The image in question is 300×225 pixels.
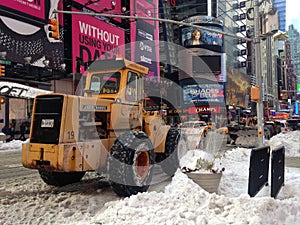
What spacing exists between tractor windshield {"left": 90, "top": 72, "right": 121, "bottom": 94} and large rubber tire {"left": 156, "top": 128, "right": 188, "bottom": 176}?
254 cm

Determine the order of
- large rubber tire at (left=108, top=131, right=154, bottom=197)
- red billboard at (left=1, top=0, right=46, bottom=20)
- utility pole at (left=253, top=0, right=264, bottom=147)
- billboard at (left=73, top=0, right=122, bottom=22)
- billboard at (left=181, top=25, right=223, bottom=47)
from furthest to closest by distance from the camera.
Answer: billboard at (left=181, top=25, right=223, bottom=47) < billboard at (left=73, top=0, right=122, bottom=22) < red billboard at (left=1, top=0, right=46, bottom=20) < utility pole at (left=253, top=0, right=264, bottom=147) < large rubber tire at (left=108, top=131, right=154, bottom=197)

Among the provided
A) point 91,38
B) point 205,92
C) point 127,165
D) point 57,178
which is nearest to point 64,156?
point 127,165

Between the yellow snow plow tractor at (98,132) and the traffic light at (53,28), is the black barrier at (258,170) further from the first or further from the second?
the traffic light at (53,28)

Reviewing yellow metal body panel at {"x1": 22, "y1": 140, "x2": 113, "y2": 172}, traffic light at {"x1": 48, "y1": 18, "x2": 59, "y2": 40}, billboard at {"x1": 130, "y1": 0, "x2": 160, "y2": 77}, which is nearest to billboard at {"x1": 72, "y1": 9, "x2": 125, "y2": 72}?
billboard at {"x1": 130, "y1": 0, "x2": 160, "y2": 77}

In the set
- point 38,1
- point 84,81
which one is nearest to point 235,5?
point 38,1

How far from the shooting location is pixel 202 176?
636cm

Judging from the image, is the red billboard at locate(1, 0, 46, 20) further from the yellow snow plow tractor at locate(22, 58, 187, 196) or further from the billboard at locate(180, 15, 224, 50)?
the billboard at locate(180, 15, 224, 50)

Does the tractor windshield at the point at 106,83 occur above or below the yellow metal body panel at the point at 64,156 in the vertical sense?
above

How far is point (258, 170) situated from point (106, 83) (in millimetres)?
3720

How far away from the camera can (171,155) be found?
Result: 894 centimetres

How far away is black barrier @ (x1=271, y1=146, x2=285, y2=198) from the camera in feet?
19.7

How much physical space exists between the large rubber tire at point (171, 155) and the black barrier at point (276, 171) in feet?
9.62

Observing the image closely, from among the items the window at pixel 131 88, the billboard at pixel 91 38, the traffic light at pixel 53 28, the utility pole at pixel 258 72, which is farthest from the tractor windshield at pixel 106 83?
the billboard at pixel 91 38

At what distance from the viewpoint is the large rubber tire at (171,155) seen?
8.91 meters
